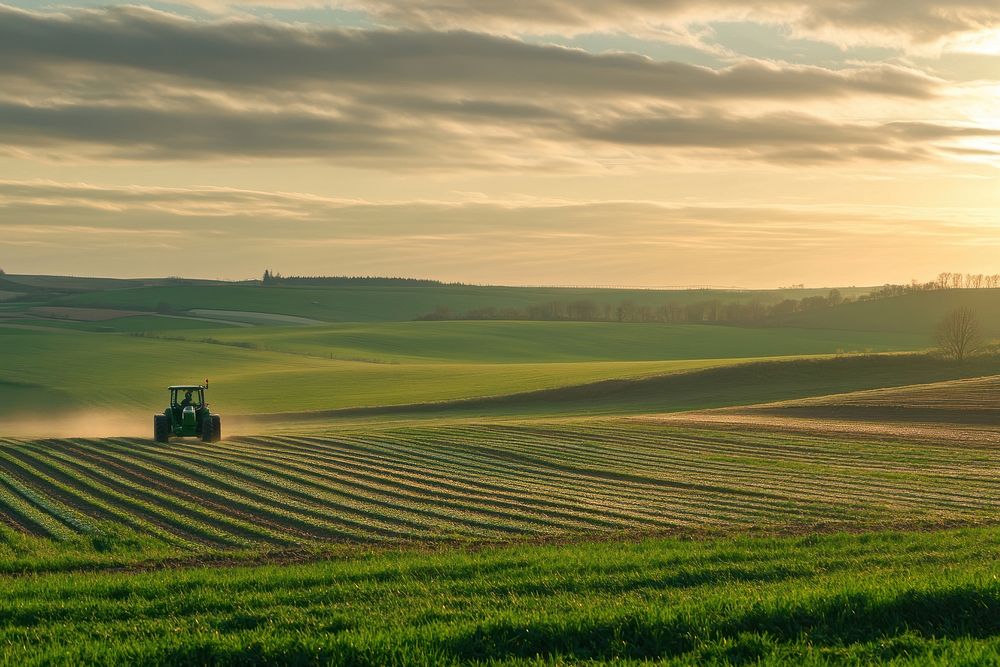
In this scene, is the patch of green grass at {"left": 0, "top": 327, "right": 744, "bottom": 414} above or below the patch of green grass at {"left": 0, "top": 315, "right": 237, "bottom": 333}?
below

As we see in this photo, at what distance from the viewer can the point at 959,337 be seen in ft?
250

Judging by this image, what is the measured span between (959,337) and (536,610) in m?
72.6

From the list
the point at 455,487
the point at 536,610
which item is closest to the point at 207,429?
the point at 455,487

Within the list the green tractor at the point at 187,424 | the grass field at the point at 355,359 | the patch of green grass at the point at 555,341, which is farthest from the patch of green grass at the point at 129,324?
the green tractor at the point at 187,424

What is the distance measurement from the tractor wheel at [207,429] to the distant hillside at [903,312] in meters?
111

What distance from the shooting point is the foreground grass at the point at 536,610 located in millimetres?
9758

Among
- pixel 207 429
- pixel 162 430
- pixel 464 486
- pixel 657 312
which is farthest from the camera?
pixel 657 312

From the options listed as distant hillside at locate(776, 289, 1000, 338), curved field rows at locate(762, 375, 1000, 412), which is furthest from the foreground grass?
distant hillside at locate(776, 289, 1000, 338)

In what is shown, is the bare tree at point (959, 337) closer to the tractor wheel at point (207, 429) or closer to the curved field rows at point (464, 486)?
the curved field rows at point (464, 486)

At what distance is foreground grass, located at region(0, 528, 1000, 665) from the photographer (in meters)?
9.76

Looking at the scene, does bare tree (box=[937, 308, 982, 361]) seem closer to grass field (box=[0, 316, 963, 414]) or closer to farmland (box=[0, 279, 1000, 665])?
grass field (box=[0, 316, 963, 414])

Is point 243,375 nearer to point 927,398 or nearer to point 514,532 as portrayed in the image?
point 927,398

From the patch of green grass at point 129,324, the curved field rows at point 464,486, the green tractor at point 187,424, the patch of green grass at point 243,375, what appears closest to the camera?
the curved field rows at point 464,486

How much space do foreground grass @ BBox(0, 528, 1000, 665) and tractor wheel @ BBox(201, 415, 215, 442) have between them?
2502 cm
